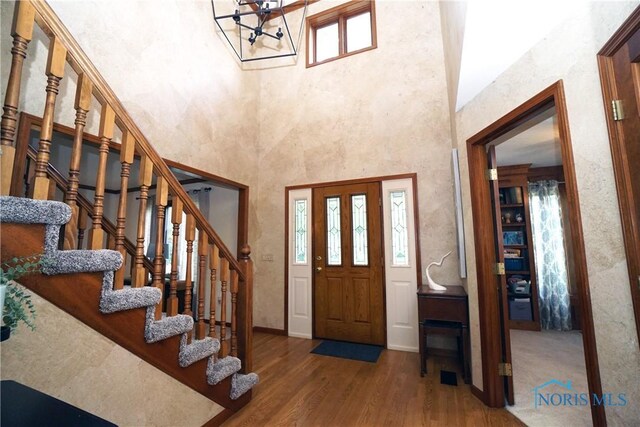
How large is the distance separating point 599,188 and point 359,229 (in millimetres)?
2534

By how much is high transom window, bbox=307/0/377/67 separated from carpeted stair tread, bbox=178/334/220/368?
4.08 meters

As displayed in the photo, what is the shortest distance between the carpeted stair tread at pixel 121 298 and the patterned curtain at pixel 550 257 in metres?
5.03

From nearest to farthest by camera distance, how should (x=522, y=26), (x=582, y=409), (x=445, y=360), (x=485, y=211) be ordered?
(x=522, y=26) < (x=582, y=409) < (x=485, y=211) < (x=445, y=360)

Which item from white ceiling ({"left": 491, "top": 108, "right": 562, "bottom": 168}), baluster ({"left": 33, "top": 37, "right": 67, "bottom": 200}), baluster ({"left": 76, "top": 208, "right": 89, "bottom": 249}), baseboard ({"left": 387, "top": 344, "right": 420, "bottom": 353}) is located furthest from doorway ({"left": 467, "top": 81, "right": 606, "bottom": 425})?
baluster ({"left": 76, "top": 208, "right": 89, "bottom": 249})

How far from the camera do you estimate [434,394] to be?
2.35 meters

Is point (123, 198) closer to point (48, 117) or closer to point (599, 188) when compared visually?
point (48, 117)

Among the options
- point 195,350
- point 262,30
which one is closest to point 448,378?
point 195,350

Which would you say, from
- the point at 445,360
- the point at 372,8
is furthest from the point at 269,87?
the point at 445,360

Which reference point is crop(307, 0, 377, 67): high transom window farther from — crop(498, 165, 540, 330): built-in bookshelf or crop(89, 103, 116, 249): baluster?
crop(89, 103, 116, 249): baluster

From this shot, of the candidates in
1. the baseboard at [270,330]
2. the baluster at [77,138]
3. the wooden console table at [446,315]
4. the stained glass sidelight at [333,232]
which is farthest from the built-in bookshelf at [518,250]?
the baluster at [77,138]

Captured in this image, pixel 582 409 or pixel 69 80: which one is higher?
pixel 69 80

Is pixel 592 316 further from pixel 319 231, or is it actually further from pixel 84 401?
pixel 319 231

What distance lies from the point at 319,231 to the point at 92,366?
113 inches

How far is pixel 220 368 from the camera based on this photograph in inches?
76.1
